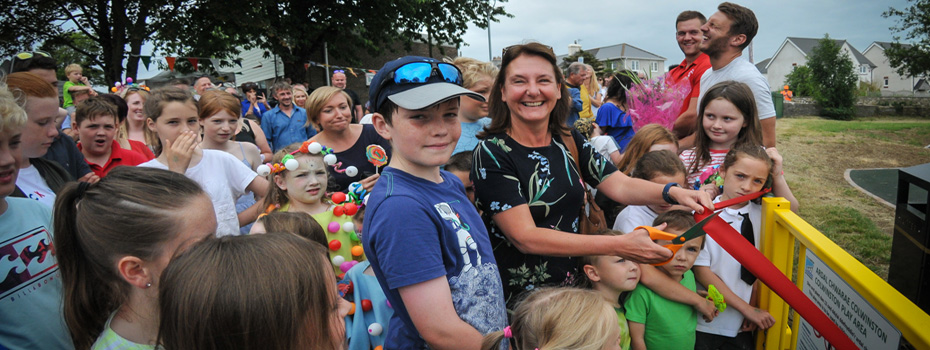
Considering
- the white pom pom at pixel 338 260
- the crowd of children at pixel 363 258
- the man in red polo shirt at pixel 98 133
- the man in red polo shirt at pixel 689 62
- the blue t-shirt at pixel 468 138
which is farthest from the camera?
the man in red polo shirt at pixel 689 62

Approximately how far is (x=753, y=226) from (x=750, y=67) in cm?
129

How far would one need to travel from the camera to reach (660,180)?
298 cm

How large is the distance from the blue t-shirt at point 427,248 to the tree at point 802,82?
43.5 m

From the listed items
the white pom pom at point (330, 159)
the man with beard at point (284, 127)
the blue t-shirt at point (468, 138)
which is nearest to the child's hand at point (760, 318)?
the blue t-shirt at point (468, 138)

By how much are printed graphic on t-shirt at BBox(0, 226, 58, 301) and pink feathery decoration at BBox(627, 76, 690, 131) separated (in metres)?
4.12

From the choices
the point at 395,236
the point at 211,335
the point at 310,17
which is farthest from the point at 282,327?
the point at 310,17

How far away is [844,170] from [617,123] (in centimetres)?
1071

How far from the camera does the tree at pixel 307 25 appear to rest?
1630cm

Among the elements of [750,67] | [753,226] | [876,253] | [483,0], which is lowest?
[876,253]

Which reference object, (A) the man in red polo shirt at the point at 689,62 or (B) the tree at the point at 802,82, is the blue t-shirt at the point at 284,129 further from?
(B) the tree at the point at 802,82

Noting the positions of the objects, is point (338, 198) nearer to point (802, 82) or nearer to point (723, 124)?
point (723, 124)

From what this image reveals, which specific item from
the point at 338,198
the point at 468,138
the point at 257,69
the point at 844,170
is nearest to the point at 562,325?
the point at 338,198

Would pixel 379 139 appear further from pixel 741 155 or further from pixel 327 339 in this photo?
pixel 327 339

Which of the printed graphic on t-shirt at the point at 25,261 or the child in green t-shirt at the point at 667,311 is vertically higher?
the printed graphic on t-shirt at the point at 25,261
